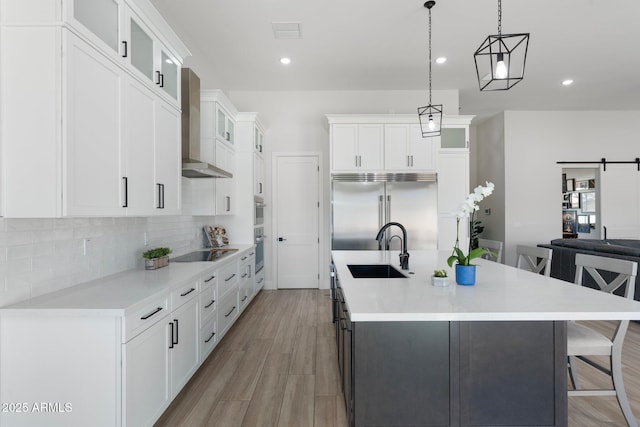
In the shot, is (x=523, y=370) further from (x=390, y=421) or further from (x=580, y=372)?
(x=580, y=372)

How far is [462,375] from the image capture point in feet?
4.62

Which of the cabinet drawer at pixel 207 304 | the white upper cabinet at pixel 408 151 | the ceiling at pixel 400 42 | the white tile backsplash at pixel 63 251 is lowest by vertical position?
the cabinet drawer at pixel 207 304

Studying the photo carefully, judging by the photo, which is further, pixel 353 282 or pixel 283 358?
pixel 283 358

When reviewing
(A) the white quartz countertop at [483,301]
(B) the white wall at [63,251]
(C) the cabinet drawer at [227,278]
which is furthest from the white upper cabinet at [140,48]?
(A) the white quartz countertop at [483,301]

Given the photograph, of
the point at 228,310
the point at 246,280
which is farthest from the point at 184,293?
the point at 246,280

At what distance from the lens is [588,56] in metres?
4.18

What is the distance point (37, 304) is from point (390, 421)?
1.73 metres

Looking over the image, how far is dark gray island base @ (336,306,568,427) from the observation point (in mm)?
1399

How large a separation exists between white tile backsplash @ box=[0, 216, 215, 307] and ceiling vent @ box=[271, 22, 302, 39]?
2361 millimetres

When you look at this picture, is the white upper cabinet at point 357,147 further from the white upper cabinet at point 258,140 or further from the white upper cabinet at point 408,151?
the white upper cabinet at point 258,140

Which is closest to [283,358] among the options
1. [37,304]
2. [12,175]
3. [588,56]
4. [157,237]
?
[157,237]

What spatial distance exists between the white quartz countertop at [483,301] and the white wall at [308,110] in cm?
348

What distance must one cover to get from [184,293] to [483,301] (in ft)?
5.96

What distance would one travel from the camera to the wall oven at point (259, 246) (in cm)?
465
